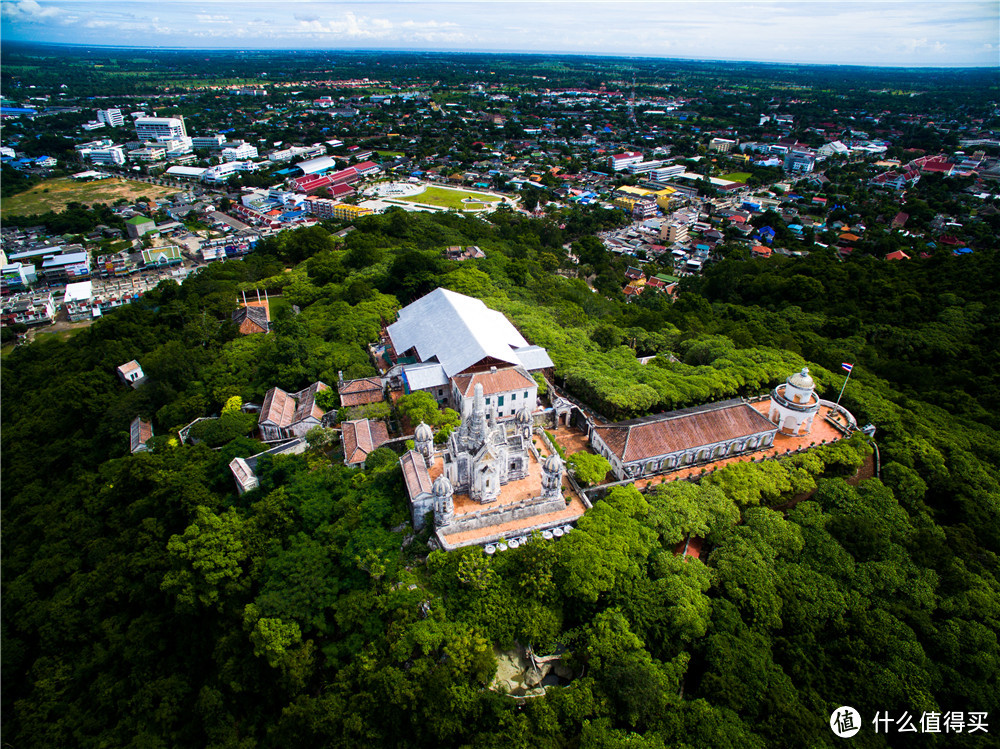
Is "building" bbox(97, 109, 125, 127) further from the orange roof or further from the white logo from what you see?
the white logo

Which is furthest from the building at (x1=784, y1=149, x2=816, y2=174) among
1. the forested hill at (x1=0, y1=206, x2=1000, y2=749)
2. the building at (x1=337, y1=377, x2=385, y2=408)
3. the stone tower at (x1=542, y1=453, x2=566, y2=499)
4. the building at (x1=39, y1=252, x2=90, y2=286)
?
the building at (x1=39, y1=252, x2=90, y2=286)

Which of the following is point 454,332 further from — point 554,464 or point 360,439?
point 554,464

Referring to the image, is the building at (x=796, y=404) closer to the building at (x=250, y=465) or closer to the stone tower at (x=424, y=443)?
the stone tower at (x=424, y=443)

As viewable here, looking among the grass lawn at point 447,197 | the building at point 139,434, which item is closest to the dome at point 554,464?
the building at point 139,434

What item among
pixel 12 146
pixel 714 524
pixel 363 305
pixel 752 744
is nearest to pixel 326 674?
pixel 752 744

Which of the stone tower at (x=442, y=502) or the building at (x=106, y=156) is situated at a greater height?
the stone tower at (x=442, y=502)

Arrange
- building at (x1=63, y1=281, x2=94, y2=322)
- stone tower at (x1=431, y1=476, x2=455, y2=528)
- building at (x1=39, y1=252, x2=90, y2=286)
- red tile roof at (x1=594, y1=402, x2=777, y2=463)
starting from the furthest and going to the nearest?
building at (x1=39, y1=252, x2=90, y2=286), building at (x1=63, y1=281, x2=94, y2=322), red tile roof at (x1=594, y1=402, x2=777, y2=463), stone tower at (x1=431, y1=476, x2=455, y2=528)

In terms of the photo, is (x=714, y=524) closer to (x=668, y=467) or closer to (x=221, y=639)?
(x=668, y=467)
